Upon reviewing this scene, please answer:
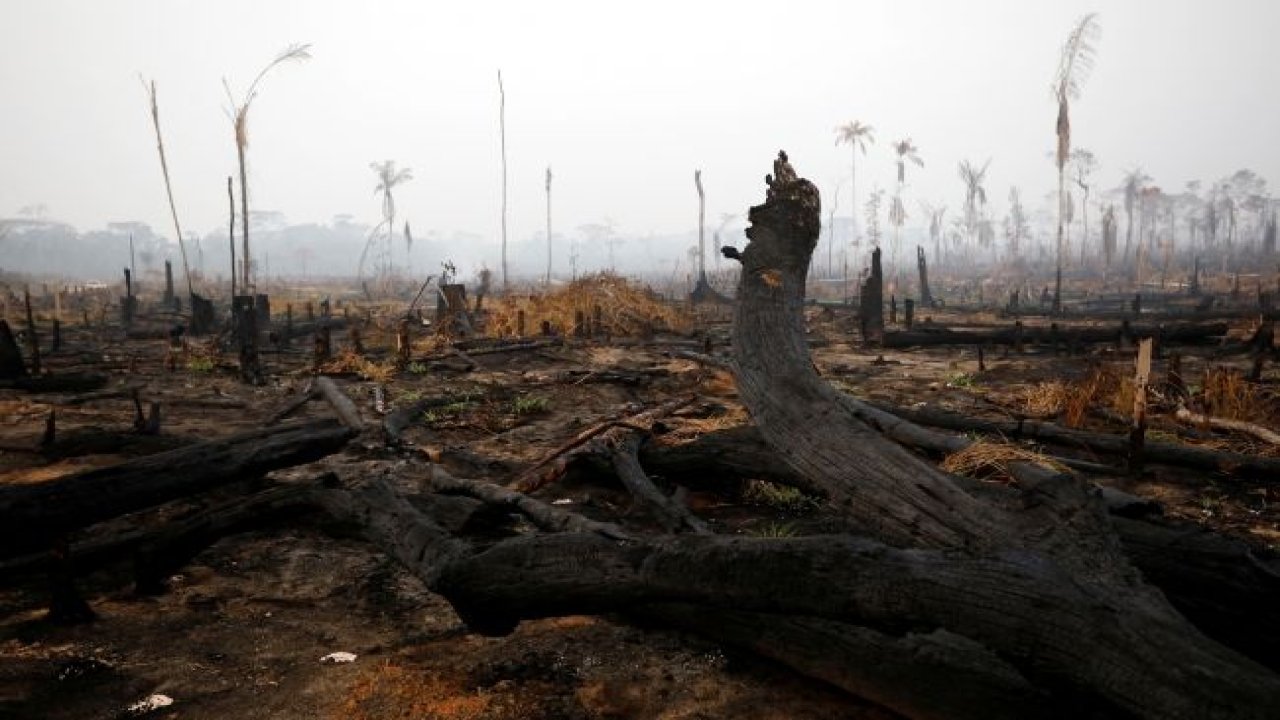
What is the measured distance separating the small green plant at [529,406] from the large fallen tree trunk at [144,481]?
4404mm

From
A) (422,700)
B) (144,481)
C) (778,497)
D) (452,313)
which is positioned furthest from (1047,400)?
(452,313)

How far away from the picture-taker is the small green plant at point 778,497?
16.9 ft

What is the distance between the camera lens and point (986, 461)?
5164 mm

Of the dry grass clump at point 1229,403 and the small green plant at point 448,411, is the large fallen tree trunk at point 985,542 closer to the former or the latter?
the small green plant at point 448,411

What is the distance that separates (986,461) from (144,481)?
5576mm

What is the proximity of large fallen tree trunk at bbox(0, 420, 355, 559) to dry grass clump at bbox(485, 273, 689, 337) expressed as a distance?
1374 cm

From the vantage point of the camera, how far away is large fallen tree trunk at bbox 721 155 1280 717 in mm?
1546

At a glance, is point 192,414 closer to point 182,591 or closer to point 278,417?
point 278,417

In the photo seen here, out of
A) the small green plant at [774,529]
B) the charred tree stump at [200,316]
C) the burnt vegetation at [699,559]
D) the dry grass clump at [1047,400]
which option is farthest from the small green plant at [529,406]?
the charred tree stump at [200,316]

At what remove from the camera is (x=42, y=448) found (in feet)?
20.2

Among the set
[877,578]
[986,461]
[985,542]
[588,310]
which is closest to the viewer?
[877,578]

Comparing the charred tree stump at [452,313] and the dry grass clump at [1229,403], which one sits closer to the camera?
the dry grass clump at [1229,403]

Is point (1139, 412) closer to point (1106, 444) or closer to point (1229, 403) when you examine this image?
point (1106, 444)

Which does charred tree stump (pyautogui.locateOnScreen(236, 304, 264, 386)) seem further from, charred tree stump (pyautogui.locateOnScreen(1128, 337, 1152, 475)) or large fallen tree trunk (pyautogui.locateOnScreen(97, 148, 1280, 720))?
charred tree stump (pyautogui.locateOnScreen(1128, 337, 1152, 475))
